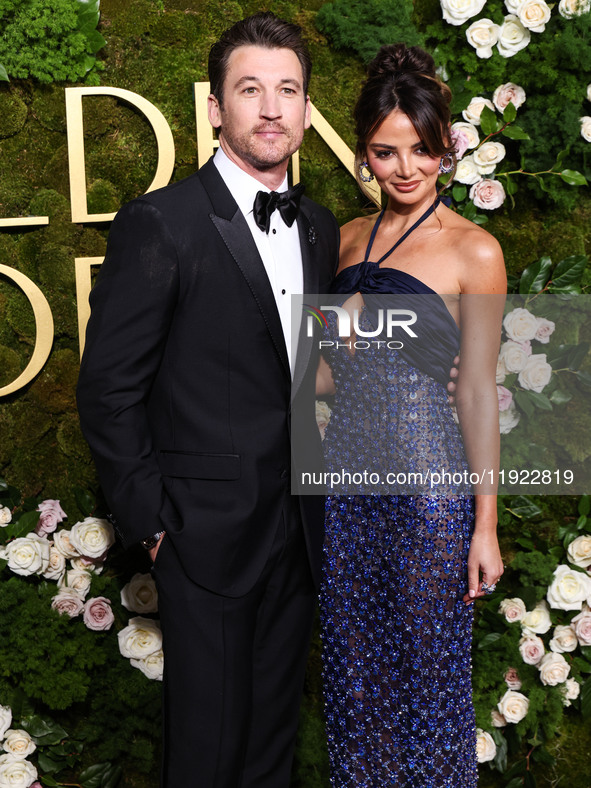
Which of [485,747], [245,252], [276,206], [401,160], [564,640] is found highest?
[401,160]

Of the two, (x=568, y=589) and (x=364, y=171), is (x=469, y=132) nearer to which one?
(x=364, y=171)

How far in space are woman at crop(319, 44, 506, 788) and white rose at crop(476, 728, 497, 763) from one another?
0.61 m

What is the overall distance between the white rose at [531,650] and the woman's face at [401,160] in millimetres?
1810

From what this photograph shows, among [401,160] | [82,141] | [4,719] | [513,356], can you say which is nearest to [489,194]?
[513,356]

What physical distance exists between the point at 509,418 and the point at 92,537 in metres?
1.59

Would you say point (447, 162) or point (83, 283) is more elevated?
point (447, 162)

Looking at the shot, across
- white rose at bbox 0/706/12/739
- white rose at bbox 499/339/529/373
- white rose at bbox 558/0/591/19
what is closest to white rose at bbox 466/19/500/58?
white rose at bbox 558/0/591/19

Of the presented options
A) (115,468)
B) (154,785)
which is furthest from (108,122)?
(154,785)

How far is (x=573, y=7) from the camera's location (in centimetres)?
320

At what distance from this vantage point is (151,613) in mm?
3395

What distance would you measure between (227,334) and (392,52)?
0.93 meters

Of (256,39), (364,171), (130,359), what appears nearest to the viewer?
(130,359)

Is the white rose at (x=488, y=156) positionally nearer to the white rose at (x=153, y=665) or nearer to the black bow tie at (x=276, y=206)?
the black bow tie at (x=276, y=206)

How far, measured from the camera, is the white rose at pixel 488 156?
3299 millimetres
